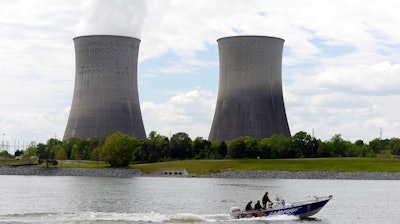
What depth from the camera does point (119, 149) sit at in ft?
275

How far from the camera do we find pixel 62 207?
125 ft

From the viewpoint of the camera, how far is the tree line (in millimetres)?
85875

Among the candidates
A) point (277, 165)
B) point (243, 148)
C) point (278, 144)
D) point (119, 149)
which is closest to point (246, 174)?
point (277, 165)

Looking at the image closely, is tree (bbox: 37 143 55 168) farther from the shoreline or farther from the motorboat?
the motorboat

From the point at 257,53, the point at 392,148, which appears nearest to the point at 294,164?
the point at 257,53

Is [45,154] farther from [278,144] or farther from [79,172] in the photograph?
[278,144]

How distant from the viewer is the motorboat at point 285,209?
33469 mm

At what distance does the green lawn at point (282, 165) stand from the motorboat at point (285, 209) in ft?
148

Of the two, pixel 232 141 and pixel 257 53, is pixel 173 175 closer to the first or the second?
pixel 232 141

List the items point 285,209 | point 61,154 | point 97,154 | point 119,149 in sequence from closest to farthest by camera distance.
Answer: point 285,209, point 119,149, point 97,154, point 61,154

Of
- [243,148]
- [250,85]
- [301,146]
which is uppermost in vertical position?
[250,85]

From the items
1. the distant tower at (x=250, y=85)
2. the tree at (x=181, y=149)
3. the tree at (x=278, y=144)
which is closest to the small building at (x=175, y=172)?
the distant tower at (x=250, y=85)

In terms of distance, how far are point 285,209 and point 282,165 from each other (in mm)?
49102

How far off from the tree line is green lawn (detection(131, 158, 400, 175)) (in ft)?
7.21
